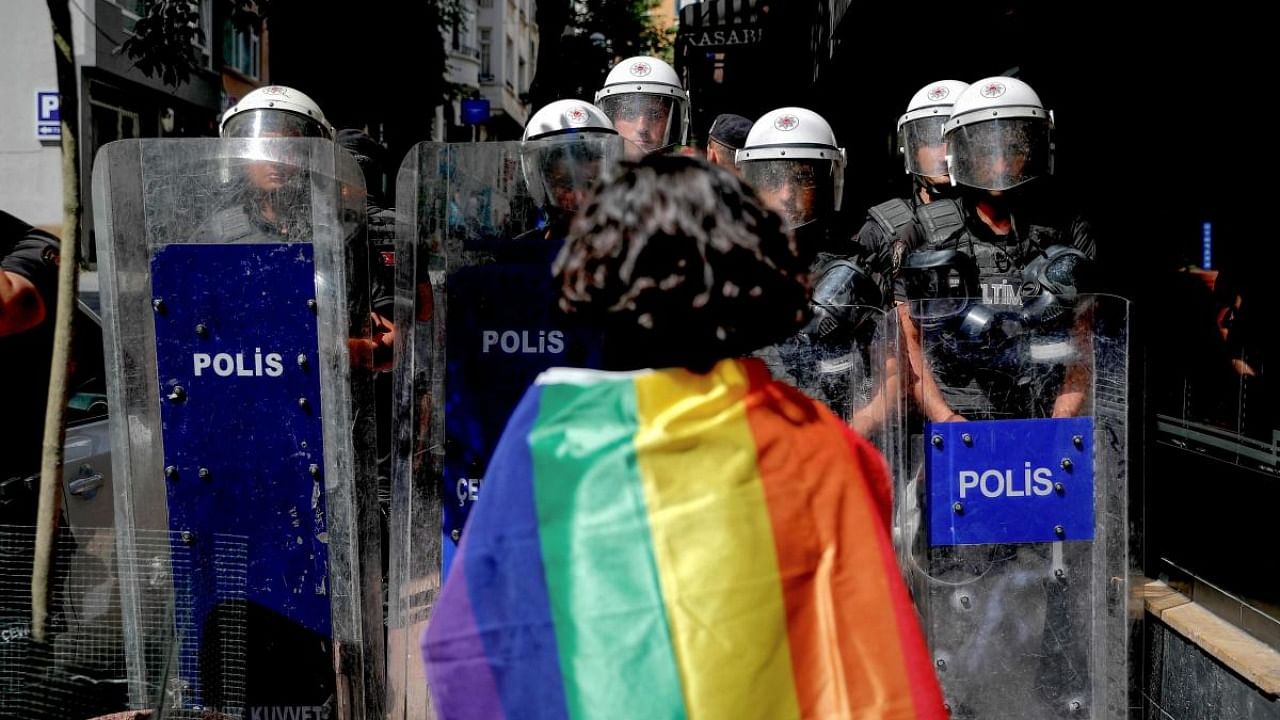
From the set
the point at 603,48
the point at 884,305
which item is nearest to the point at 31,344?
the point at 884,305

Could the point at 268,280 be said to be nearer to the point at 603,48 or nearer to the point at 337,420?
the point at 337,420

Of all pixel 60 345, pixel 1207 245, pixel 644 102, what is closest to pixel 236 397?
pixel 60 345

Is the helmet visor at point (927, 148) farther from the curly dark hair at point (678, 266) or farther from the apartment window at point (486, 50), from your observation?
the apartment window at point (486, 50)

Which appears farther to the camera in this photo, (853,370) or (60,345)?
(853,370)

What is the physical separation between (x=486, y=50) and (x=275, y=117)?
47565 millimetres

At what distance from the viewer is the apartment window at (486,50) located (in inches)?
1938

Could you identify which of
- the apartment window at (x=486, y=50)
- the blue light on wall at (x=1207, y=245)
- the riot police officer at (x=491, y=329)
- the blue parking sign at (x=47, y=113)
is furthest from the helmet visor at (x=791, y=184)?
the apartment window at (x=486, y=50)

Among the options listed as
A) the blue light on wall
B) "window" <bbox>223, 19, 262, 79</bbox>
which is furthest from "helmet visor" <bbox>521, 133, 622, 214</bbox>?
"window" <bbox>223, 19, 262, 79</bbox>

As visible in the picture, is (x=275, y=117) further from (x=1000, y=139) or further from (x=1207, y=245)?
(x=1207, y=245)

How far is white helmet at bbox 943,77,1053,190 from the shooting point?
4.04m

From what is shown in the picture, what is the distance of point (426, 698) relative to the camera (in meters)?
3.45

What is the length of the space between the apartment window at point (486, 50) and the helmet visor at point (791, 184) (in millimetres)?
46755

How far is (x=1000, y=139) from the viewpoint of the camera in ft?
13.3

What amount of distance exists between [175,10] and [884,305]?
182 inches
